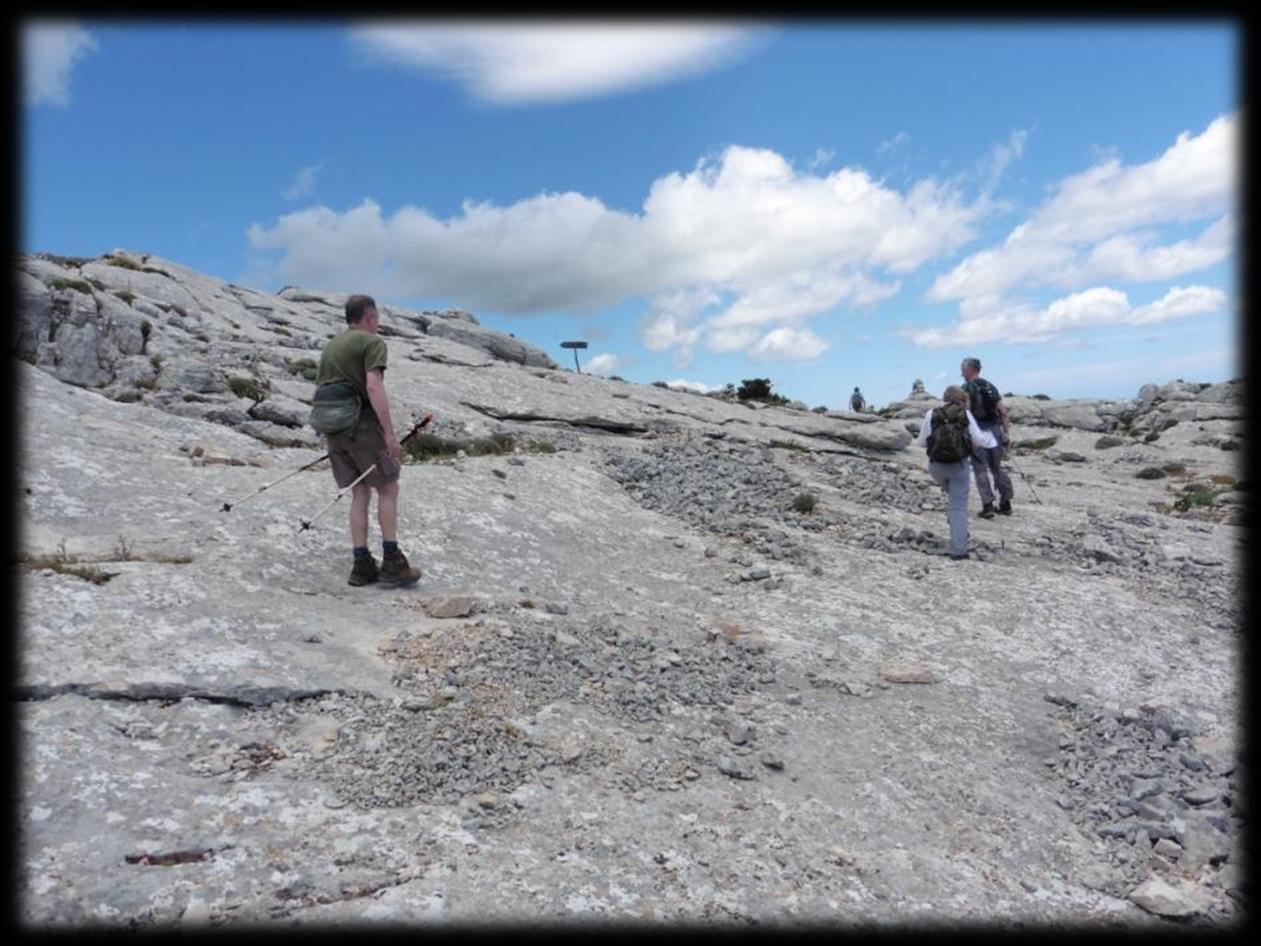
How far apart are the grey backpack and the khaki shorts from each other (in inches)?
3.9

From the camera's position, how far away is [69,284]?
1802 cm

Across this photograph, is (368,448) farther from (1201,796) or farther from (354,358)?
(1201,796)

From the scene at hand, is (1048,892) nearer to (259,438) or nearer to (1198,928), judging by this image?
(1198,928)

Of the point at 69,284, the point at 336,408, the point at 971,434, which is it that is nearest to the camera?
the point at 336,408

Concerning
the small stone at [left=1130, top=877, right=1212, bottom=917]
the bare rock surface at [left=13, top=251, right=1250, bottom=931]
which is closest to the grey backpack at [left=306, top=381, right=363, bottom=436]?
the bare rock surface at [left=13, top=251, right=1250, bottom=931]

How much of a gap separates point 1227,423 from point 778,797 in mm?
46884

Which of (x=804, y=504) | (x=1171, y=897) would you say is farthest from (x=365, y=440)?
(x=804, y=504)

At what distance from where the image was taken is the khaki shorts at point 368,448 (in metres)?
9.27

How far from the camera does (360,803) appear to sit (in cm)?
554

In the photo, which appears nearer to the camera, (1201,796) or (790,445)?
(1201,796)

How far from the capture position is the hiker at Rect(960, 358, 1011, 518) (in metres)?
16.9

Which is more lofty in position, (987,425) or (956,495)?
(987,425)

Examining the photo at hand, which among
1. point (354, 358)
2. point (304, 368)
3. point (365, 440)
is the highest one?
point (304, 368)

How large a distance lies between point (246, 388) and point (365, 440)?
395 inches
